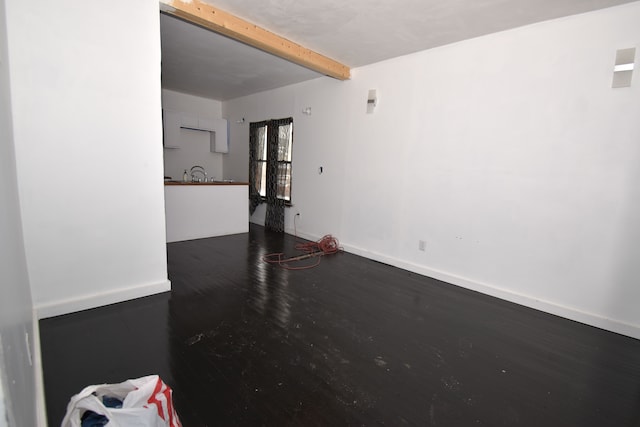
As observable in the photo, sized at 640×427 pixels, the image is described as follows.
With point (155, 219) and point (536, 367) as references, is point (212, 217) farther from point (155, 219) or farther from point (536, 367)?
point (536, 367)

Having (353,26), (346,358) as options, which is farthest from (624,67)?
(346,358)

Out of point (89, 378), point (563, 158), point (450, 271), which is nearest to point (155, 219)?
point (89, 378)

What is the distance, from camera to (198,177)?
6898 mm

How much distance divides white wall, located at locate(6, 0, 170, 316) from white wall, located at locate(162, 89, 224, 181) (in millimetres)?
3822

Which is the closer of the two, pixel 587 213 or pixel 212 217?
pixel 587 213

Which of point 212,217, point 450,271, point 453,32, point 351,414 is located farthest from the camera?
point 212,217

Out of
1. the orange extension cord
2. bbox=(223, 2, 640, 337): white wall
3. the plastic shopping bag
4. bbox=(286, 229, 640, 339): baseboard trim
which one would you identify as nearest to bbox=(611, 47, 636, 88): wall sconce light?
bbox=(223, 2, 640, 337): white wall

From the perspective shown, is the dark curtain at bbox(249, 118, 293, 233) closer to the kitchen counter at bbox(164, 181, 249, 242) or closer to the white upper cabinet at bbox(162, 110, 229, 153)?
the kitchen counter at bbox(164, 181, 249, 242)

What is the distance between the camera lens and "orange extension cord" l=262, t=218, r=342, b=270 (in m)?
3.89

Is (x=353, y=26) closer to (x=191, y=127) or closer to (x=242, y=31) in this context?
(x=242, y=31)

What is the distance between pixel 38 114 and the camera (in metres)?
2.14

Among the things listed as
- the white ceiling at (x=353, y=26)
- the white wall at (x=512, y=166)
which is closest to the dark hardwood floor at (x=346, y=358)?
the white wall at (x=512, y=166)

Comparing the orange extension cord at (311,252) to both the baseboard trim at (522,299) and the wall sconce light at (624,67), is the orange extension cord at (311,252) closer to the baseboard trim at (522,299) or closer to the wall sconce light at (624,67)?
the baseboard trim at (522,299)

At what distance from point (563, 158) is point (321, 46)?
2809mm
